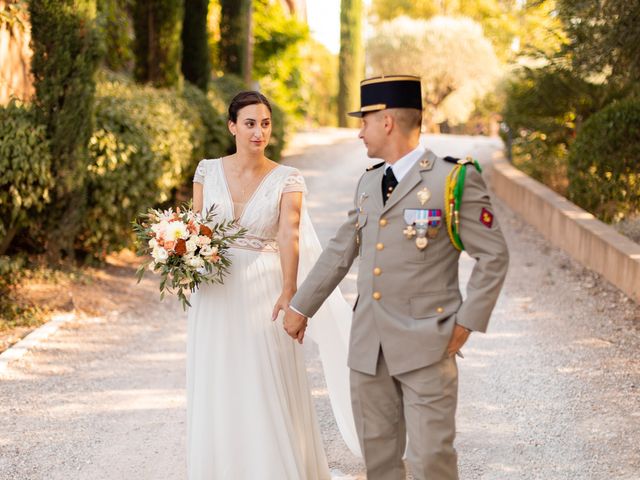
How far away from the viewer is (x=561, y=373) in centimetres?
677

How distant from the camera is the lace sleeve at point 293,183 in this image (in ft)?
15.0

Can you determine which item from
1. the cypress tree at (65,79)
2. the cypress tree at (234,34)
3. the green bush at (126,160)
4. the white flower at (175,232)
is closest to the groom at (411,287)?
the white flower at (175,232)

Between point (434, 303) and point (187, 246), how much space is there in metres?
1.36

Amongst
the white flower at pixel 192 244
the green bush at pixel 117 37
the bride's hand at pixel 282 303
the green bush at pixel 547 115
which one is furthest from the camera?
the green bush at pixel 547 115

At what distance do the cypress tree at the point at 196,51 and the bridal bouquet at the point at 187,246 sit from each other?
40.8ft

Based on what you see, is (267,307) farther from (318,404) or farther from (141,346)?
(141,346)

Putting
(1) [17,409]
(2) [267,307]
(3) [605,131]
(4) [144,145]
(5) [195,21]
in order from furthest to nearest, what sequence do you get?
(5) [195,21]
(3) [605,131]
(4) [144,145]
(1) [17,409]
(2) [267,307]

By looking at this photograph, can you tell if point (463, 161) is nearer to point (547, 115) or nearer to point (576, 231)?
point (576, 231)

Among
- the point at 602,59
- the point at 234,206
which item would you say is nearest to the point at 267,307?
the point at 234,206

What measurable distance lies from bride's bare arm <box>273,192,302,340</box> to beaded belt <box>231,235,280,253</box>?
7 centimetres

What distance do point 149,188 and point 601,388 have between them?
6.10m

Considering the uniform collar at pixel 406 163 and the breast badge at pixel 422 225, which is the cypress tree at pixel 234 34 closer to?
the uniform collar at pixel 406 163

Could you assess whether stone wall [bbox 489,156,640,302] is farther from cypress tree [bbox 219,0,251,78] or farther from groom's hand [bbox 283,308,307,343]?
cypress tree [bbox 219,0,251,78]

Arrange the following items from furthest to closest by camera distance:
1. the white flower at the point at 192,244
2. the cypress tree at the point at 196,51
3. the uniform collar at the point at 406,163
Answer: the cypress tree at the point at 196,51 < the white flower at the point at 192,244 < the uniform collar at the point at 406,163
